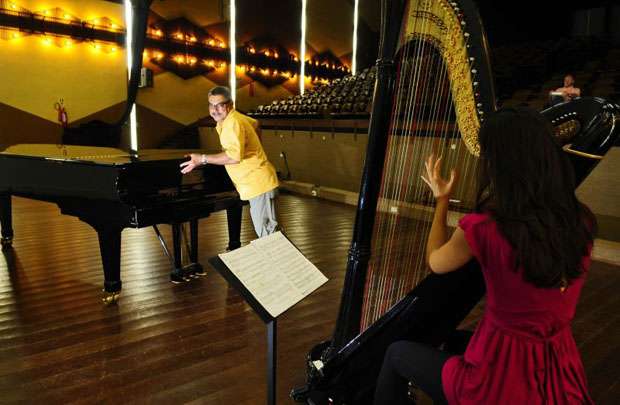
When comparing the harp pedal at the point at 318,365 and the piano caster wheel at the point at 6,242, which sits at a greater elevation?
the harp pedal at the point at 318,365

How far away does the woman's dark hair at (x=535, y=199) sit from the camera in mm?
994

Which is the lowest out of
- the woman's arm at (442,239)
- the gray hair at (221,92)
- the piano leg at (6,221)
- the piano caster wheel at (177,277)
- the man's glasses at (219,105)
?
the piano caster wheel at (177,277)

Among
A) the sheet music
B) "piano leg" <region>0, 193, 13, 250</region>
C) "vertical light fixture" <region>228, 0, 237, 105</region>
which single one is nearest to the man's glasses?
the sheet music

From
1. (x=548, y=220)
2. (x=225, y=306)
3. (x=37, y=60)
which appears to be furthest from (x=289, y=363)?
(x=37, y=60)

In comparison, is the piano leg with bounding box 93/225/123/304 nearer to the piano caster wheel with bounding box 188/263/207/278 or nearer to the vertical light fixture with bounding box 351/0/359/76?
the piano caster wheel with bounding box 188/263/207/278

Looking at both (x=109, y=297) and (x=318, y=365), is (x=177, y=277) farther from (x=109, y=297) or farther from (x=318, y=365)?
(x=318, y=365)

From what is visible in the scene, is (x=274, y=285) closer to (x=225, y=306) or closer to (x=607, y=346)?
(x=225, y=306)

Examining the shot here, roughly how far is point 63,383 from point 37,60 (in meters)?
8.21

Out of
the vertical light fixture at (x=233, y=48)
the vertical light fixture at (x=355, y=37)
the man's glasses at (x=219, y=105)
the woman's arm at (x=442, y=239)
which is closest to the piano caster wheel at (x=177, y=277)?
the man's glasses at (x=219, y=105)

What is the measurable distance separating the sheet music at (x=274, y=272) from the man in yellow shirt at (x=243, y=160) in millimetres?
1557

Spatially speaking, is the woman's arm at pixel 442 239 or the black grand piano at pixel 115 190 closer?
the woman's arm at pixel 442 239

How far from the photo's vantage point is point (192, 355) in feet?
7.73

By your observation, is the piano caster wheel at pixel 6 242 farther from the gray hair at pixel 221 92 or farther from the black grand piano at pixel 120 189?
the gray hair at pixel 221 92

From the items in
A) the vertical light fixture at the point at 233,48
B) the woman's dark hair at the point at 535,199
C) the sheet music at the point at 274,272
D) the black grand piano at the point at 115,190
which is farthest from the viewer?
the vertical light fixture at the point at 233,48
